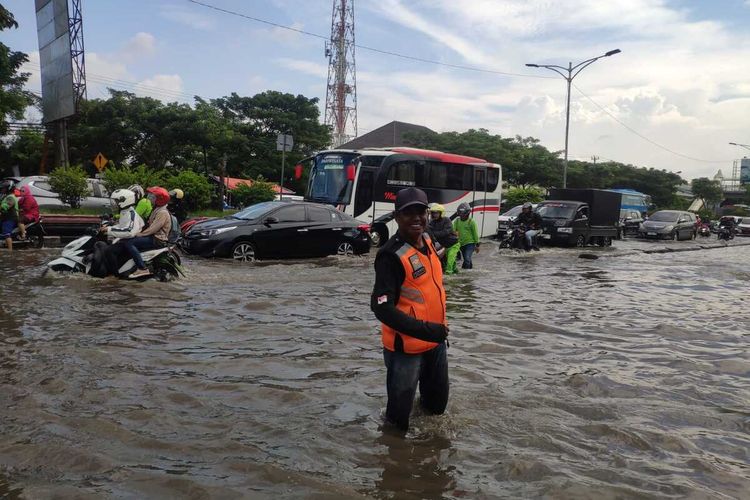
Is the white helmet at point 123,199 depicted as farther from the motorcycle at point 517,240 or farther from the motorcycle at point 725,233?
the motorcycle at point 725,233

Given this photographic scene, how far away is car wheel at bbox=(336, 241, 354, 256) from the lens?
14.5 metres

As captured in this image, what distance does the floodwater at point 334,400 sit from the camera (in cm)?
359

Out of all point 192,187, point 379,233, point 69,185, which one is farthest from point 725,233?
point 69,185

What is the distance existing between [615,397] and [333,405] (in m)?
2.39

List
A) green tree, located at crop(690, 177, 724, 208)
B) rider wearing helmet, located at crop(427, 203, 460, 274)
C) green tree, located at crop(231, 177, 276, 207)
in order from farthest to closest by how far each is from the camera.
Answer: green tree, located at crop(690, 177, 724, 208), green tree, located at crop(231, 177, 276, 207), rider wearing helmet, located at crop(427, 203, 460, 274)

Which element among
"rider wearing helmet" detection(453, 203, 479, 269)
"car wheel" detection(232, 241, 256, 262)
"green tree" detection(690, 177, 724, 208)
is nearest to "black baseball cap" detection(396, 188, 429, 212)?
"rider wearing helmet" detection(453, 203, 479, 269)

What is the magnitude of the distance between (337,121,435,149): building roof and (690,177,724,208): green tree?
32866 millimetres

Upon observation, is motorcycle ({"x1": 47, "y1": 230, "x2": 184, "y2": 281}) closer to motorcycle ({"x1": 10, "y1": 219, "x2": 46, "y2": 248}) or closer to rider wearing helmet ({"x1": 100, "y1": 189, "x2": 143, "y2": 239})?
rider wearing helmet ({"x1": 100, "y1": 189, "x2": 143, "y2": 239})

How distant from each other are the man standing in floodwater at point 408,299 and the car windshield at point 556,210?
63.3ft

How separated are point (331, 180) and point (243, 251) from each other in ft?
19.6

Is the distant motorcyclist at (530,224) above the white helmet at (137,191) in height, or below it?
below

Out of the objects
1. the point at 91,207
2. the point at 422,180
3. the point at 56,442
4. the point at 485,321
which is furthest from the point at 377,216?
the point at 56,442

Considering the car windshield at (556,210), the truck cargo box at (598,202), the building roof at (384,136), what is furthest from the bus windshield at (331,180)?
the building roof at (384,136)

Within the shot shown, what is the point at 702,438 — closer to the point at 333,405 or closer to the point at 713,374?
the point at 713,374
